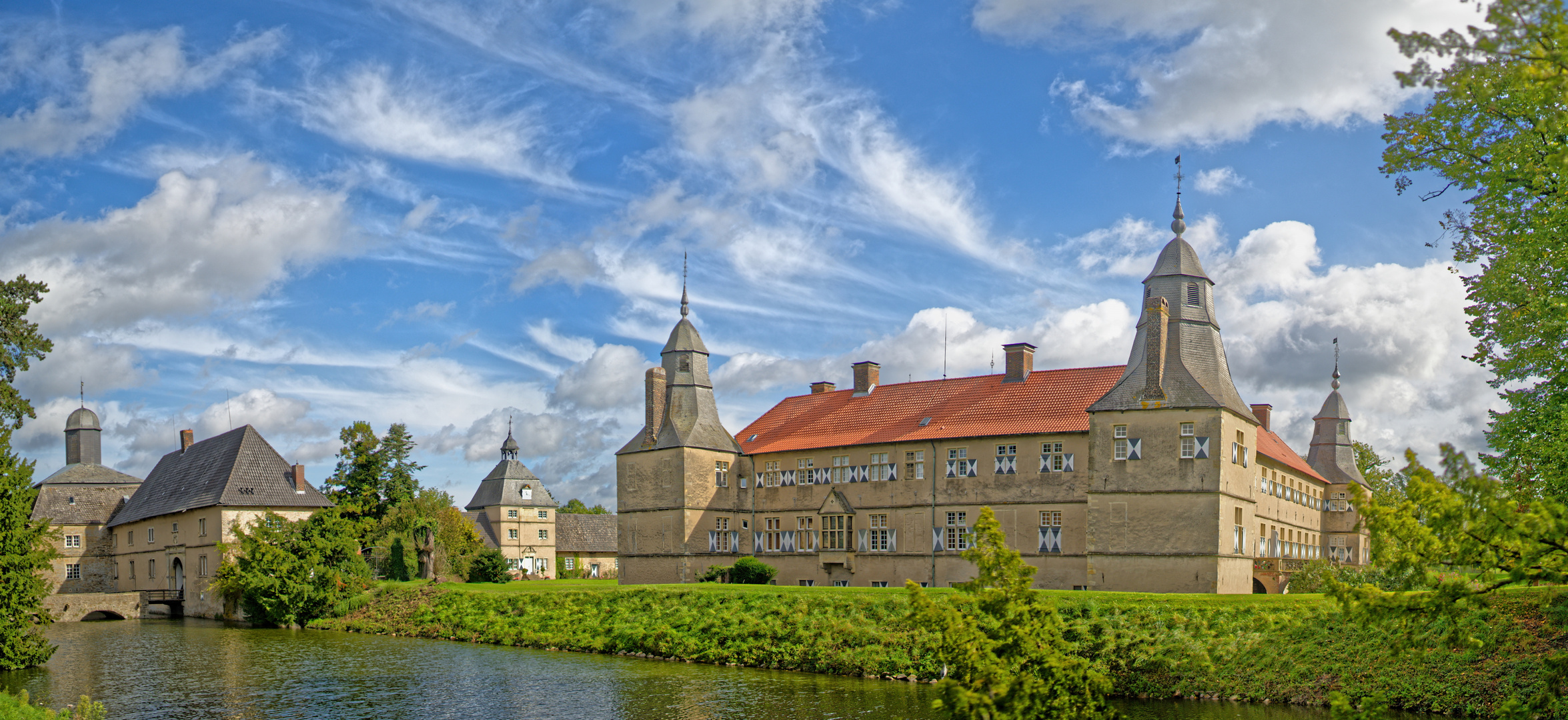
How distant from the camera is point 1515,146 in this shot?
1714cm

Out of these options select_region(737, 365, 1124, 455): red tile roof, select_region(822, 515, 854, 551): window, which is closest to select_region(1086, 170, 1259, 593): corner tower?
select_region(737, 365, 1124, 455): red tile roof

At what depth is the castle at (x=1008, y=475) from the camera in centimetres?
3309

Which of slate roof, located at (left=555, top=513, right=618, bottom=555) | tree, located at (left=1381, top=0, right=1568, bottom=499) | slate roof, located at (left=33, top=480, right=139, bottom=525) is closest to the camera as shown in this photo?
tree, located at (left=1381, top=0, right=1568, bottom=499)

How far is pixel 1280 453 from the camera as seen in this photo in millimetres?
45906

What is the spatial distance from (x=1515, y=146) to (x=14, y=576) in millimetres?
29835

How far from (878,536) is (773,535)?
15.9 ft

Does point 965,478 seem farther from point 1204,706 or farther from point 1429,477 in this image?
point 1429,477

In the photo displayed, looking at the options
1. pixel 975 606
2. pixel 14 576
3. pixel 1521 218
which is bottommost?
pixel 14 576

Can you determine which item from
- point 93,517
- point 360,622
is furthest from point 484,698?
point 93,517

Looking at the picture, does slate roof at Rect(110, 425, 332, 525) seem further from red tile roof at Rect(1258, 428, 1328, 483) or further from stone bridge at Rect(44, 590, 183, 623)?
red tile roof at Rect(1258, 428, 1328, 483)

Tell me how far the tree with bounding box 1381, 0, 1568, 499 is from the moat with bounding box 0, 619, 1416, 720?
19.8 feet

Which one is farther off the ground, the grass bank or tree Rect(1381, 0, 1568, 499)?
tree Rect(1381, 0, 1568, 499)

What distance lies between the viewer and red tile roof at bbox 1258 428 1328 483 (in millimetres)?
42312

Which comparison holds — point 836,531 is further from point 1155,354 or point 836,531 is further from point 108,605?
point 108,605
